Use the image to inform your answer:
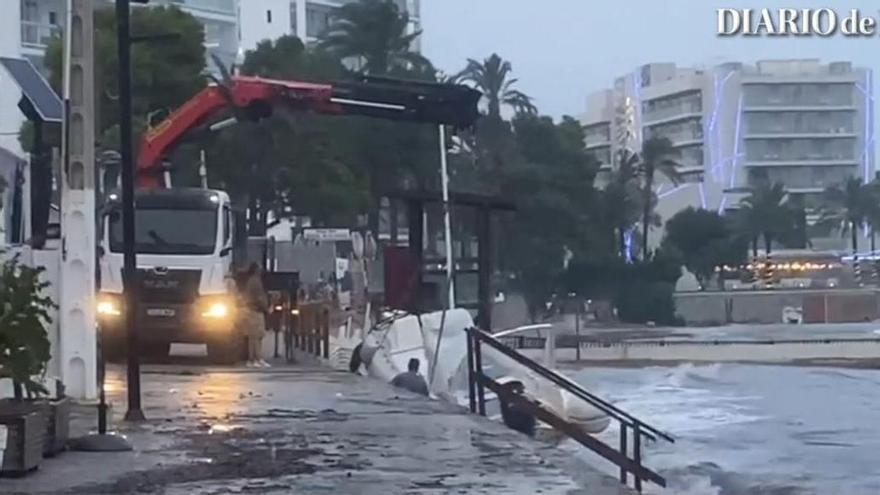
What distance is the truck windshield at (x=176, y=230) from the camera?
28.8 m

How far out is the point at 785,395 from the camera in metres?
43.1

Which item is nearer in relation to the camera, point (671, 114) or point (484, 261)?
point (484, 261)

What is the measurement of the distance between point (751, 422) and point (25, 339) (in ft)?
78.5

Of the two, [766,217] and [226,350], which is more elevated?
[766,217]

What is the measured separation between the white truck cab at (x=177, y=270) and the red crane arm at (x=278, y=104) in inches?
147

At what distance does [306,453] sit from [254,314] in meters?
13.3

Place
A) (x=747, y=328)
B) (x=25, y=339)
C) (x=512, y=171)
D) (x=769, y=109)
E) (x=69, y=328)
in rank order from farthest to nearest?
1. (x=769, y=109)
2. (x=747, y=328)
3. (x=512, y=171)
4. (x=69, y=328)
5. (x=25, y=339)

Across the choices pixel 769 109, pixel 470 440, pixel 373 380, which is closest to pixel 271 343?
pixel 373 380

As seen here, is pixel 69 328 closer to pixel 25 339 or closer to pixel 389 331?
pixel 25 339

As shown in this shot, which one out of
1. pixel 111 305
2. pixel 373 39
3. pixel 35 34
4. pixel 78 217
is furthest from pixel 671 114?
pixel 78 217

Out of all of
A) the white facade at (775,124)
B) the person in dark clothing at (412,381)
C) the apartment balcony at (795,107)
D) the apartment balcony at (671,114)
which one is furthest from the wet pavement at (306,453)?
the apartment balcony at (795,107)

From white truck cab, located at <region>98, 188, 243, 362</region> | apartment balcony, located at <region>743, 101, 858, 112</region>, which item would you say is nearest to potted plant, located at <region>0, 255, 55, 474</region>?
white truck cab, located at <region>98, 188, 243, 362</region>

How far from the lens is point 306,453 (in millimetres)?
15281

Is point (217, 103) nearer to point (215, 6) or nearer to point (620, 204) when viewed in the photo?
point (215, 6)
